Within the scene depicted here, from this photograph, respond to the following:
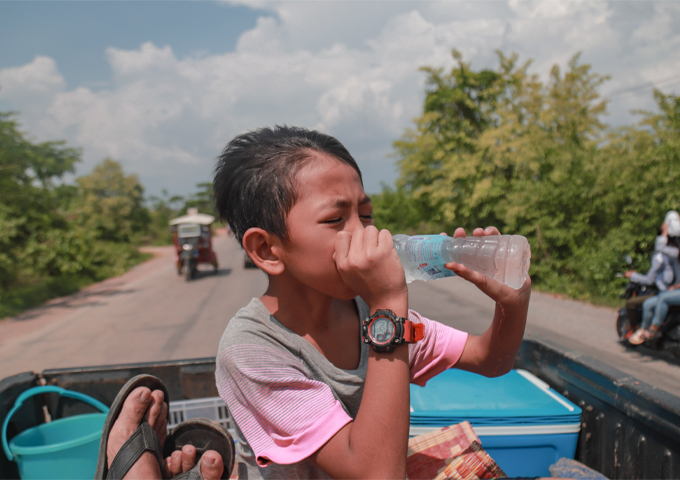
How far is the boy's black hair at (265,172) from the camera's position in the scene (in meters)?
1.29

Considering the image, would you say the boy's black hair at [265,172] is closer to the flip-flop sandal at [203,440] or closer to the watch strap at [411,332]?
the watch strap at [411,332]

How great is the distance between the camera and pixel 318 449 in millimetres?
1146

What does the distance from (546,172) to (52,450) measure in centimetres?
1079

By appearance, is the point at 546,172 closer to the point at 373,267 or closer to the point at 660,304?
the point at 660,304

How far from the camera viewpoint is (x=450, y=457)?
1.74 m

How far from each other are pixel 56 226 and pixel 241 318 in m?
17.1

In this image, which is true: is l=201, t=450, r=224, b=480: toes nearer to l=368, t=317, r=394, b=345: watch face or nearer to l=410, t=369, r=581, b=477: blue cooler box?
l=410, t=369, r=581, b=477: blue cooler box

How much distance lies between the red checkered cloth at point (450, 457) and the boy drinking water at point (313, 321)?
0.54 meters

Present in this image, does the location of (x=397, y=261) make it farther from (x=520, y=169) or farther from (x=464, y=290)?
(x=520, y=169)

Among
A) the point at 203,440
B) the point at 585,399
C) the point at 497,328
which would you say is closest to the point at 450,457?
the point at 497,328

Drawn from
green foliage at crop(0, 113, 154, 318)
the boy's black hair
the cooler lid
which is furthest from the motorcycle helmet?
green foliage at crop(0, 113, 154, 318)

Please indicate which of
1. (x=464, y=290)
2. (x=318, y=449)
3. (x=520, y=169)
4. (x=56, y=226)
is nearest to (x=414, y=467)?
(x=318, y=449)

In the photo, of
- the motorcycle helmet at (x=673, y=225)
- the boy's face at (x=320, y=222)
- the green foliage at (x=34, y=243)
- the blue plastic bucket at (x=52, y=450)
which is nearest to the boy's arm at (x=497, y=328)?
the boy's face at (x=320, y=222)

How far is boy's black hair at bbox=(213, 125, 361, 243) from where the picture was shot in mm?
1293
